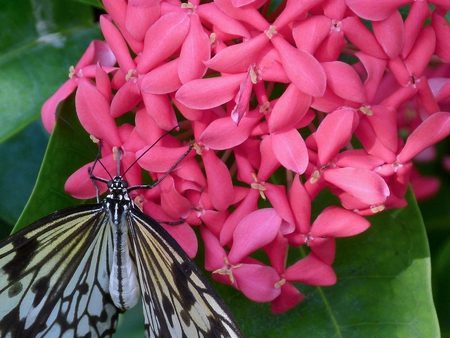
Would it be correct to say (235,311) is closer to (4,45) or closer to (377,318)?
(377,318)

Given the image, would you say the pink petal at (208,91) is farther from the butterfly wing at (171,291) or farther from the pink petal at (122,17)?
the butterfly wing at (171,291)

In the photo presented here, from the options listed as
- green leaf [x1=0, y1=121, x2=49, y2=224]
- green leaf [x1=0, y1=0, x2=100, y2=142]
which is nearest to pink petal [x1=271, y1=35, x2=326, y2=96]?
green leaf [x1=0, y1=0, x2=100, y2=142]

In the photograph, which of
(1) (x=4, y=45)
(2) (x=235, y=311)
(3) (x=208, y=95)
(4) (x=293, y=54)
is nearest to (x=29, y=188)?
(1) (x=4, y=45)

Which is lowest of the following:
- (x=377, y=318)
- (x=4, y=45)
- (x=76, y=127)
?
(x=377, y=318)

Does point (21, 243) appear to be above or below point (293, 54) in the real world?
above

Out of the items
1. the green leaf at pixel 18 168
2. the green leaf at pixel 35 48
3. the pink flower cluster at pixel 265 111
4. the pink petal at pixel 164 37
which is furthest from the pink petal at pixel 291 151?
the green leaf at pixel 18 168

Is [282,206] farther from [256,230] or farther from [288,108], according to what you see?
[288,108]

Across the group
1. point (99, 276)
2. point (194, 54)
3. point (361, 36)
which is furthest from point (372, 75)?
point (99, 276)
